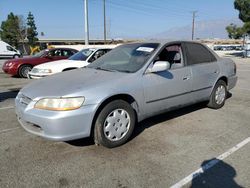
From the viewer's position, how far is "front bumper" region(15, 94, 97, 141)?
346 cm

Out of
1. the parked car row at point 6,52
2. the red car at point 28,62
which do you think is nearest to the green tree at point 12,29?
the parked car row at point 6,52

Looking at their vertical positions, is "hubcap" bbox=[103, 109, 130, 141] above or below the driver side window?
below

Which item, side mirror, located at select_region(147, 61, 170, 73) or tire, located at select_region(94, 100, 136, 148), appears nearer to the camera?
tire, located at select_region(94, 100, 136, 148)

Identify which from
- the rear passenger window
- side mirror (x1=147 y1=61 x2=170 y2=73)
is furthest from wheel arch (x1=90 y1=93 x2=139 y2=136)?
the rear passenger window

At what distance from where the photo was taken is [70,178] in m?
3.14

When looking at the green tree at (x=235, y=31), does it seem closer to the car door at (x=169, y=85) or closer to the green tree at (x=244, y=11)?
the green tree at (x=244, y=11)

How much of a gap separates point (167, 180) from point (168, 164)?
386 millimetres

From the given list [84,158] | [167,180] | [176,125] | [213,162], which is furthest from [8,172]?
[176,125]

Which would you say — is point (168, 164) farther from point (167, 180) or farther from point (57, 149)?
point (57, 149)

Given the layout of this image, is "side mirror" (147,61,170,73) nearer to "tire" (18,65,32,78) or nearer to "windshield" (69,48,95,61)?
"windshield" (69,48,95,61)

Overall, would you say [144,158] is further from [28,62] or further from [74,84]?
[28,62]

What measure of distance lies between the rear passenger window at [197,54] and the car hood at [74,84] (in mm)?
1647

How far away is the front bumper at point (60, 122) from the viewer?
346cm

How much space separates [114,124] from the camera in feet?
12.9
